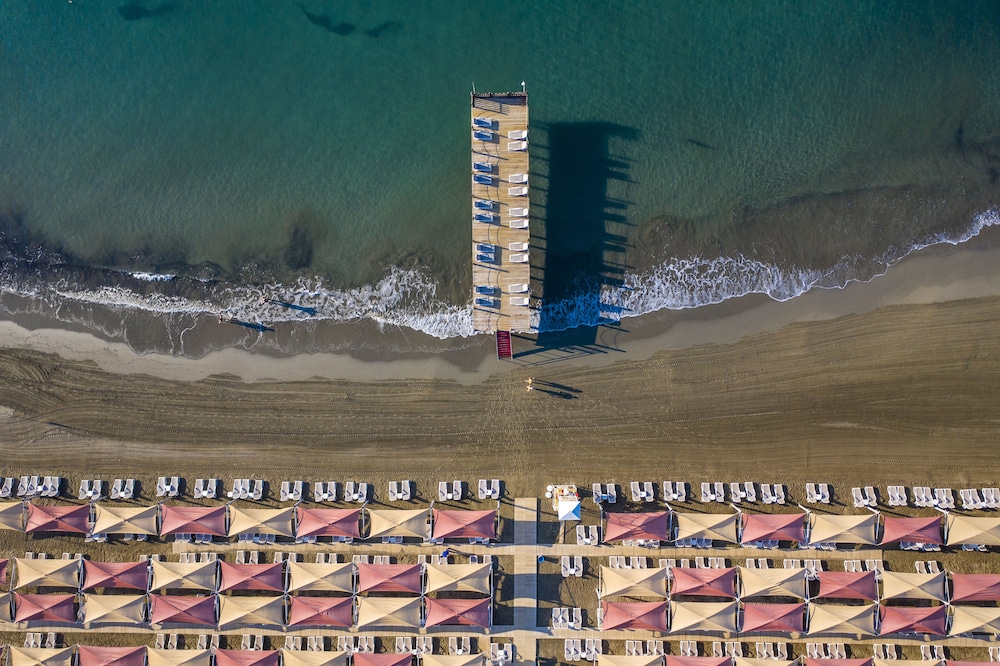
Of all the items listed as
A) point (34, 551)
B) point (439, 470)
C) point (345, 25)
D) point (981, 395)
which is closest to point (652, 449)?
point (439, 470)

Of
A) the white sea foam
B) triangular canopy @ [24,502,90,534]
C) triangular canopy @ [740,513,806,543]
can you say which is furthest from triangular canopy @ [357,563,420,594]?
triangular canopy @ [740,513,806,543]

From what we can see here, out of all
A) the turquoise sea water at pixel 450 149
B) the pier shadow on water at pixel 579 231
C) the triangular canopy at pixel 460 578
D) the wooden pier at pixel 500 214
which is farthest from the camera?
the turquoise sea water at pixel 450 149

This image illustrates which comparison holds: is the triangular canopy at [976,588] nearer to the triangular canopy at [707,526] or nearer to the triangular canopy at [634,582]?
the triangular canopy at [707,526]

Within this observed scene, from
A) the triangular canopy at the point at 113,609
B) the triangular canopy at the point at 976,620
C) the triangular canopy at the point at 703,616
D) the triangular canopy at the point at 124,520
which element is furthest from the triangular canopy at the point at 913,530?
the triangular canopy at the point at 113,609

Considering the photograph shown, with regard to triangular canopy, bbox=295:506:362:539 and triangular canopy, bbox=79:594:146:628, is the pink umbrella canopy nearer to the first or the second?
triangular canopy, bbox=295:506:362:539

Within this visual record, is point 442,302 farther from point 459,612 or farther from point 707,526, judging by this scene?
point 707,526

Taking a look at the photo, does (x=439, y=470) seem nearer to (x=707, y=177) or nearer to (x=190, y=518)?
(x=190, y=518)

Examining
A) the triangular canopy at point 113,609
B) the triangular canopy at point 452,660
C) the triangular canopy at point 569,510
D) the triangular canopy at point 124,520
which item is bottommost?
the triangular canopy at point 452,660
